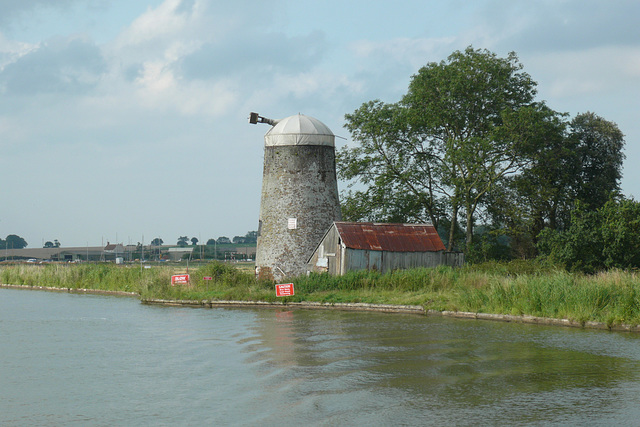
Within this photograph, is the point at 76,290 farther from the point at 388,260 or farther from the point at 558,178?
the point at 558,178

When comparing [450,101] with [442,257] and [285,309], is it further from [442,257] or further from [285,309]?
[285,309]

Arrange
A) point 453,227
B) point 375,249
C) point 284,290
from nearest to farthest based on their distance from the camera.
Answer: point 284,290 < point 375,249 < point 453,227

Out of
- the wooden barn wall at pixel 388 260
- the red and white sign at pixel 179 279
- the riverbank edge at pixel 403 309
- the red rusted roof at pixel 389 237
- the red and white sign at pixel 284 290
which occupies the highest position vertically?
the red rusted roof at pixel 389 237

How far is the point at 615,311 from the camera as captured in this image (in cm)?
2234

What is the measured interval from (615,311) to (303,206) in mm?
18121

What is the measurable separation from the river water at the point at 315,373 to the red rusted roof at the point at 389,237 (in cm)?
933

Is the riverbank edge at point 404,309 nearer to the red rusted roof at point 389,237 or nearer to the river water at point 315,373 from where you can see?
the river water at point 315,373

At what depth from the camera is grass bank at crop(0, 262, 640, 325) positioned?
23281mm

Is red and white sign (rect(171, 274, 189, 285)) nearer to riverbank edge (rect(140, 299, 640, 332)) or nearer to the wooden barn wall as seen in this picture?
riverbank edge (rect(140, 299, 640, 332))

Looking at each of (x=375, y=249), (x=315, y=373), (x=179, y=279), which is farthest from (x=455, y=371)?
(x=179, y=279)

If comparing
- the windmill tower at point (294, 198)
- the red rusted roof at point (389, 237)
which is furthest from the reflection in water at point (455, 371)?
the windmill tower at point (294, 198)

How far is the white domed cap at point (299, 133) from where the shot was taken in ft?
125

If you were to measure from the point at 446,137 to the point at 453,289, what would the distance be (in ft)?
61.5

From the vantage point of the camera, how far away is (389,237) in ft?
117
